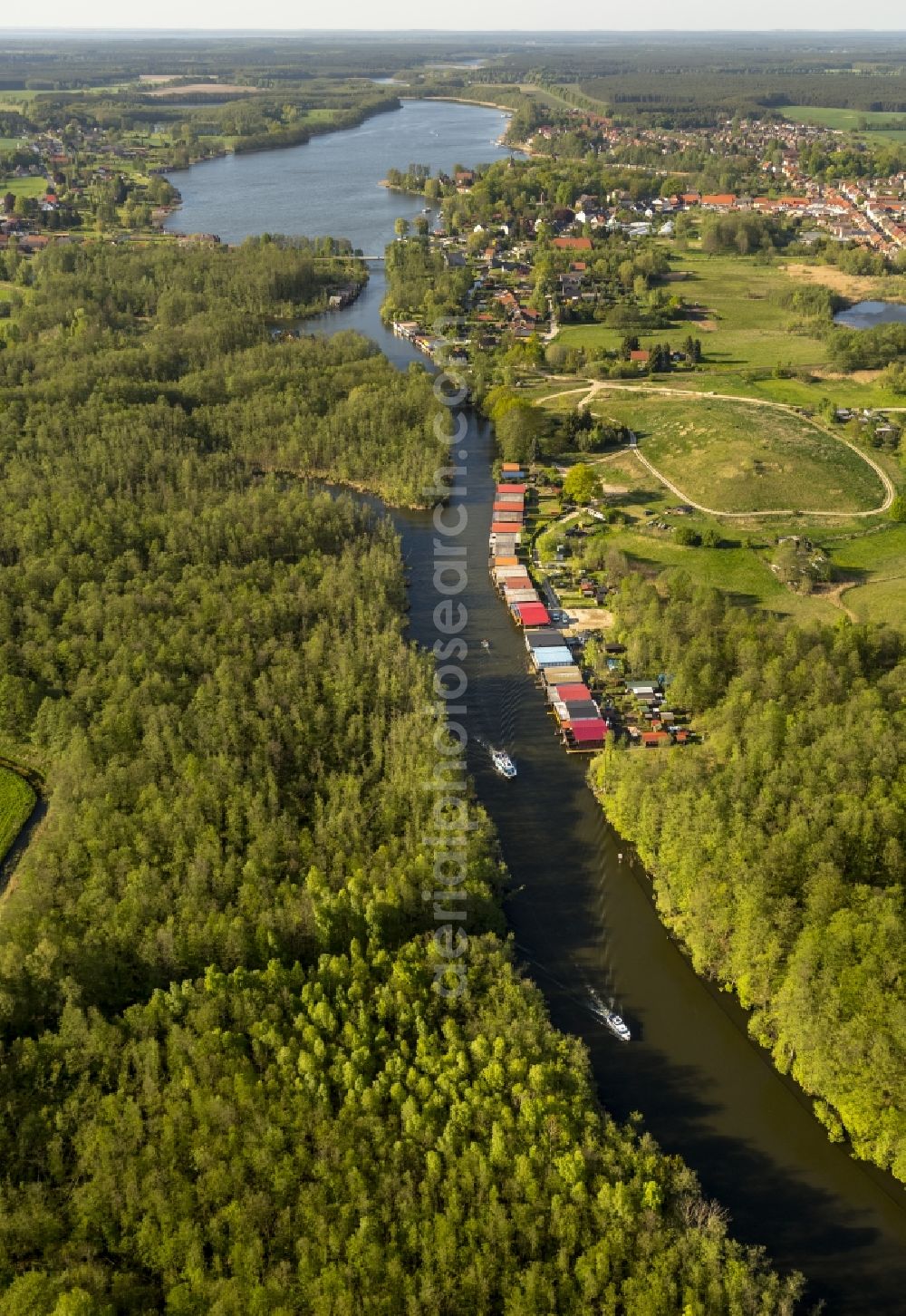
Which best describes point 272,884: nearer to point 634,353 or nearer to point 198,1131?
point 198,1131

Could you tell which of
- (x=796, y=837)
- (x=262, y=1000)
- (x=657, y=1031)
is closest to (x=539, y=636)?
(x=796, y=837)

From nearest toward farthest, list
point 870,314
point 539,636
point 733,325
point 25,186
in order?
point 539,636 → point 733,325 → point 870,314 → point 25,186

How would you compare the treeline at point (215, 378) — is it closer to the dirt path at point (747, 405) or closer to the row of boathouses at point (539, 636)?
the row of boathouses at point (539, 636)

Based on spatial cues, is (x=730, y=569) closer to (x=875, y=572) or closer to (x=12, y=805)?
(x=875, y=572)

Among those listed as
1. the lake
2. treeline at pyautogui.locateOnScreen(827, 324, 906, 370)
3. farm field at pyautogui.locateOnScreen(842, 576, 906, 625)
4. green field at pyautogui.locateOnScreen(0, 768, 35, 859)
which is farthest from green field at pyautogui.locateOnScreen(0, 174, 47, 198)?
farm field at pyautogui.locateOnScreen(842, 576, 906, 625)

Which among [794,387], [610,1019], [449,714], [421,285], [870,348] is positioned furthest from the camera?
[421,285]

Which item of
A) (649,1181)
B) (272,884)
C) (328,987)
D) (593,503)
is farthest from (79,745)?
(593,503)

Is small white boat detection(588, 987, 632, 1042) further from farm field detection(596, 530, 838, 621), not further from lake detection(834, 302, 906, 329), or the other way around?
lake detection(834, 302, 906, 329)
